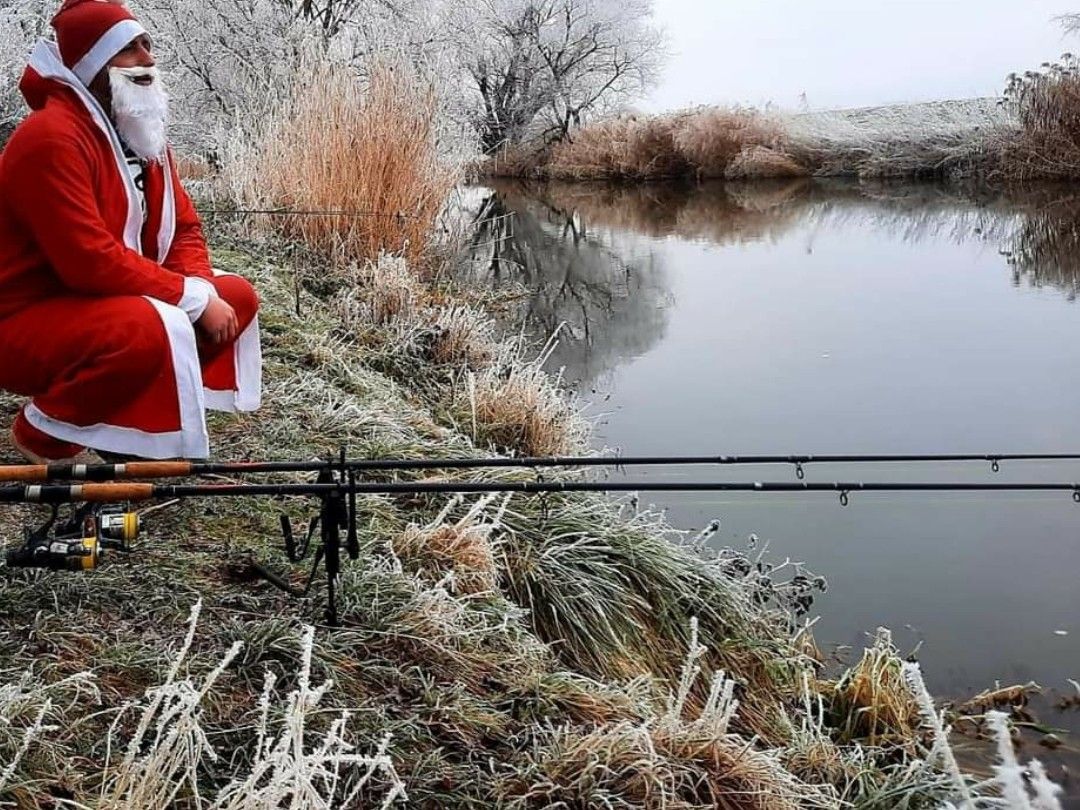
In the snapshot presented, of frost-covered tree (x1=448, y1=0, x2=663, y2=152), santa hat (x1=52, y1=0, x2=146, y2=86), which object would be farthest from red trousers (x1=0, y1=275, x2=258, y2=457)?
frost-covered tree (x1=448, y1=0, x2=663, y2=152)

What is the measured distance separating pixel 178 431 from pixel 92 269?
43 cm

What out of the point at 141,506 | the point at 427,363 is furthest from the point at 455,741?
the point at 427,363

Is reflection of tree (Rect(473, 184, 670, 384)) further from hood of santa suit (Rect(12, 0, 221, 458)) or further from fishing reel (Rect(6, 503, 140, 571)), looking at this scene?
fishing reel (Rect(6, 503, 140, 571))

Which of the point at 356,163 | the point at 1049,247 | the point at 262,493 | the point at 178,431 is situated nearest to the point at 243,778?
the point at 262,493

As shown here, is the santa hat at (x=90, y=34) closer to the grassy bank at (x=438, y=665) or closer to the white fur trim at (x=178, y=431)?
the white fur trim at (x=178, y=431)

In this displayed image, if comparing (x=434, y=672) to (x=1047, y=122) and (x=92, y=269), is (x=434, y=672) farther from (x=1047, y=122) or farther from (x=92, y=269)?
(x=1047, y=122)

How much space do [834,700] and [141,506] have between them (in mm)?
2148

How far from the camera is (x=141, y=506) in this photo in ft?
9.82

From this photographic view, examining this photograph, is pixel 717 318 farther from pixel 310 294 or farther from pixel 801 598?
pixel 801 598

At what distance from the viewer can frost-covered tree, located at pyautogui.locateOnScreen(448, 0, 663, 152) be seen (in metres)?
27.2

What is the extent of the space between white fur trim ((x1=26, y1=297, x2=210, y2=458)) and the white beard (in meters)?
0.41

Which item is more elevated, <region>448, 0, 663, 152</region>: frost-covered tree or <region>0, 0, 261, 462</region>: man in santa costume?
<region>448, 0, 663, 152</region>: frost-covered tree

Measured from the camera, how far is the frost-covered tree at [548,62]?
2716cm

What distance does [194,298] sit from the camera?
8.56 feet
